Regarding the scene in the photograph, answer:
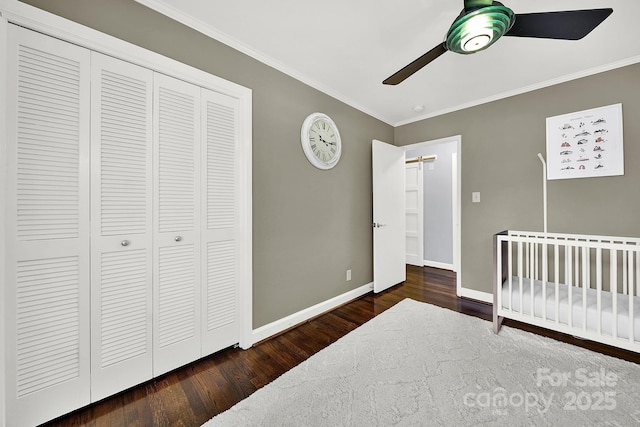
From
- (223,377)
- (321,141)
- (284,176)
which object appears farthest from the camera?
(321,141)

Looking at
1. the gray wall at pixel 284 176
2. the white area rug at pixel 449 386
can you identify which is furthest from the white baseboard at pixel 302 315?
the white area rug at pixel 449 386

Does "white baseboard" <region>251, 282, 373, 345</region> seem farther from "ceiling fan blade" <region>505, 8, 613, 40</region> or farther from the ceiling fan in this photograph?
"ceiling fan blade" <region>505, 8, 613, 40</region>

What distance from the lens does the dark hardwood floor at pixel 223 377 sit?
1.29 m

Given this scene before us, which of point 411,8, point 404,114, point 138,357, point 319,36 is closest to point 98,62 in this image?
point 319,36

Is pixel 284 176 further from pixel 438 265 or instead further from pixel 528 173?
pixel 438 265

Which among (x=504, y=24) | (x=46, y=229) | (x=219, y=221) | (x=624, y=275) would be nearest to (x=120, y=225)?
(x=46, y=229)

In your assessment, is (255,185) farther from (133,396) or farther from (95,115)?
(133,396)

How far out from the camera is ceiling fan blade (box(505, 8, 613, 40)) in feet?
3.60

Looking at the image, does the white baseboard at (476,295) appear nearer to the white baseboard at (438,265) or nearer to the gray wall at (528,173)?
the gray wall at (528,173)

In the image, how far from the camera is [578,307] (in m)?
1.73

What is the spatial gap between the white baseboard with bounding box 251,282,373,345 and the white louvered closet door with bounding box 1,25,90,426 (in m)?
1.04

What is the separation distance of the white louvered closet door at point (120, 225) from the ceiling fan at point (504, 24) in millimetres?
1758

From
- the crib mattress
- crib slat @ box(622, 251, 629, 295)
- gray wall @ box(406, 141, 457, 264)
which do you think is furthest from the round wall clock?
crib slat @ box(622, 251, 629, 295)

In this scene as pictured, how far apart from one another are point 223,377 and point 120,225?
3.77 feet
